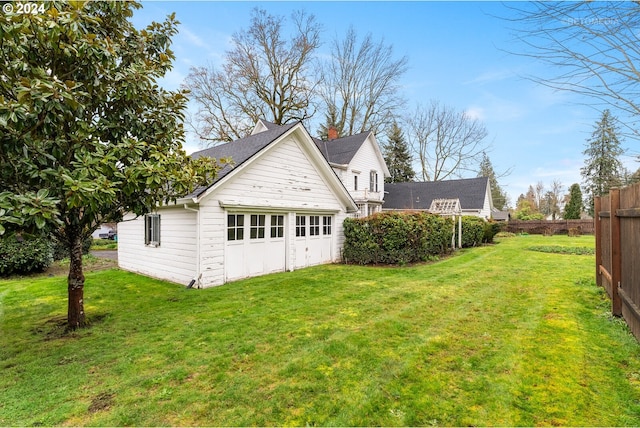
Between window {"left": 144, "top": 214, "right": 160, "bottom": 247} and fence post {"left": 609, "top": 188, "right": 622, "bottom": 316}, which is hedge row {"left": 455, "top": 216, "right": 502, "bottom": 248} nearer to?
fence post {"left": 609, "top": 188, "right": 622, "bottom": 316}

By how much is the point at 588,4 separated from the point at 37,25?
5969 millimetres

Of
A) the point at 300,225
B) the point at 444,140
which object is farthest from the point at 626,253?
the point at 444,140

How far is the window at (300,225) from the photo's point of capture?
434 inches

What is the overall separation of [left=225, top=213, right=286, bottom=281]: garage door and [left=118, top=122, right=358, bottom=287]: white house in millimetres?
30

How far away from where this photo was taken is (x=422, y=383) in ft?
11.0

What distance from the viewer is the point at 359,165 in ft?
71.9

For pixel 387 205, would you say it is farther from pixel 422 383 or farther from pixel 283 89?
pixel 422 383

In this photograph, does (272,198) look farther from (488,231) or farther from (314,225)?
(488,231)

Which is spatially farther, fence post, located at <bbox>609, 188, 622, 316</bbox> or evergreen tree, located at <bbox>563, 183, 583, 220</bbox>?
evergreen tree, located at <bbox>563, 183, 583, 220</bbox>

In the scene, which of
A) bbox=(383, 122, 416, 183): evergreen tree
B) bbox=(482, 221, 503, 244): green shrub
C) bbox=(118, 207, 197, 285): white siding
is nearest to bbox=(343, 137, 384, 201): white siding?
bbox=(482, 221, 503, 244): green shrub

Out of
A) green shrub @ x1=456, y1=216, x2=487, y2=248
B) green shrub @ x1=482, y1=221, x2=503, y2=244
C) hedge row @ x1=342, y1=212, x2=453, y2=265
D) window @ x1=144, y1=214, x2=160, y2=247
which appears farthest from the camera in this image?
green shrub @ x1=482, y1=221, x2=503, y2=244

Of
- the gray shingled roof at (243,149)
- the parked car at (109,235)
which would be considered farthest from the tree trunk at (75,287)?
the parked car at (109,235)

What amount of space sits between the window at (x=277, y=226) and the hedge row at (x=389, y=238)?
10.7ft

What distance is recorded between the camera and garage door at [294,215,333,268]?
11.1 metres
